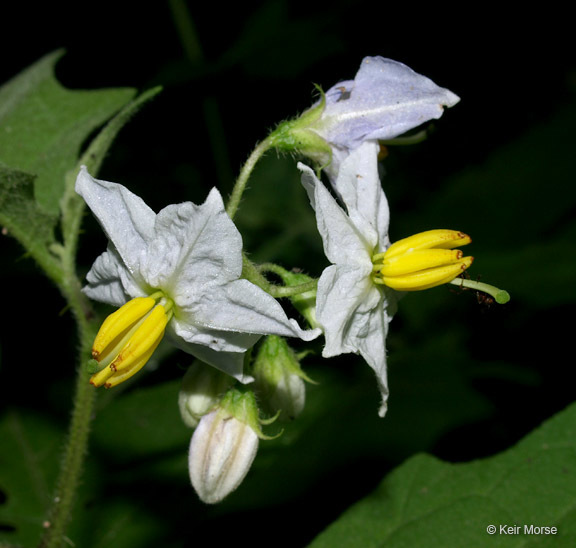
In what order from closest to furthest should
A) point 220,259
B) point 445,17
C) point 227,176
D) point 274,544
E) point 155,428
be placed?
point 220,259 → point 274,544 → point 155,428 → point 227,176 → point 445,17

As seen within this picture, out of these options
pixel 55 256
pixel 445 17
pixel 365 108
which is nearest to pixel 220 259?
pixel 365 108

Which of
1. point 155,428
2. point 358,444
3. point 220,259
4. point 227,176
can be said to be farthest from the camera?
point 227,176

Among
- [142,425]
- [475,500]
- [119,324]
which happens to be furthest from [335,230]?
[142,425]

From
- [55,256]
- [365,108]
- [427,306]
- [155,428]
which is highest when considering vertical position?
[365,108]

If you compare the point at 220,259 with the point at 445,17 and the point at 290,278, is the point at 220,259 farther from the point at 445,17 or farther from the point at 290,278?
the point at 445,17

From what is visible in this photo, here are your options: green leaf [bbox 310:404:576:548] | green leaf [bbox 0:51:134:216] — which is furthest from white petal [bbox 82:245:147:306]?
green leaf [bbox 310:404:576:548]

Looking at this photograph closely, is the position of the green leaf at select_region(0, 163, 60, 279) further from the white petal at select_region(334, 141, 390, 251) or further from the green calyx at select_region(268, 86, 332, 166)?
the white petal at select_region(334, 141, 390, 251)

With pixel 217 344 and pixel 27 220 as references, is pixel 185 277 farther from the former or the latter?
pixel 27 220

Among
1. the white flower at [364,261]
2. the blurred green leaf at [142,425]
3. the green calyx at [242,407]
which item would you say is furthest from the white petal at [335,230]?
the blurred green leaf at [142,425]
